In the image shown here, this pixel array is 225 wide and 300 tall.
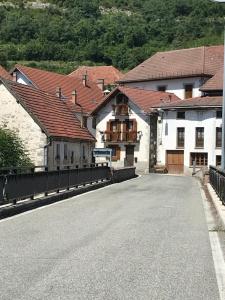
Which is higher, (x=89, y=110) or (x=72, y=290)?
(x=89, y=110)

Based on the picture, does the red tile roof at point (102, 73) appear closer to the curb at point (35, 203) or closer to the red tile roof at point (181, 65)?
the red tile roof at point (181, 65)

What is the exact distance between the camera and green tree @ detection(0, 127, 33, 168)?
31438 millimetres

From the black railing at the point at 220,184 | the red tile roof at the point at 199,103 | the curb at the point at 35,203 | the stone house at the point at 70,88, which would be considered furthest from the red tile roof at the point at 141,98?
the black railing at the point at 220,184

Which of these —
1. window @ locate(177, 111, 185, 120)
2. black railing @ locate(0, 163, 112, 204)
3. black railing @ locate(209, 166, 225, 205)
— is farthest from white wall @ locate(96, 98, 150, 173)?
black railing @ locate(209, 166, 225, 205)

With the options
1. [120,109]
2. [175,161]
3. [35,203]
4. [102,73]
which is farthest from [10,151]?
[102,73]

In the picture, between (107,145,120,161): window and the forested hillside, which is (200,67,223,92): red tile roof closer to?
(107,145,120,161): window

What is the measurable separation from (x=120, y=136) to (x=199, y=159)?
9314mm

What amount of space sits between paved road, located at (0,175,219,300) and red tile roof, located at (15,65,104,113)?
5168 centimetres

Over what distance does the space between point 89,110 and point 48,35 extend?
9468 centimetres

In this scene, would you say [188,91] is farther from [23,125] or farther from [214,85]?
[23,125]

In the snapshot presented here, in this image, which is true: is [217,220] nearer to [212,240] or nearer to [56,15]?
[212,240]

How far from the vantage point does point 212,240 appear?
12.3m

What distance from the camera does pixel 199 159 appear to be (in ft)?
198

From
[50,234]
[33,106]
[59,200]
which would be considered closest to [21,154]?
[33,106]
